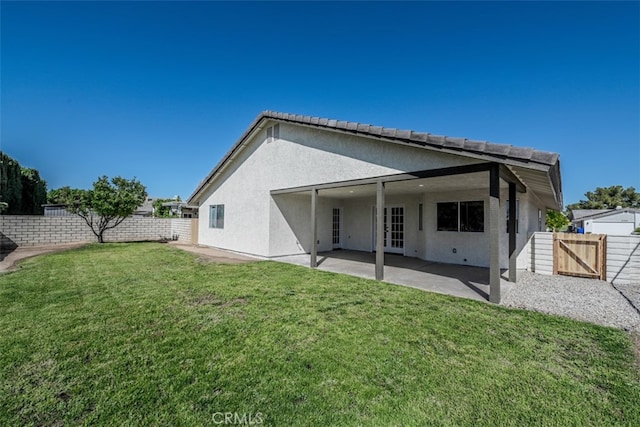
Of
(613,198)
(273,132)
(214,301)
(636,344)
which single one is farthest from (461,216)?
(613,198)

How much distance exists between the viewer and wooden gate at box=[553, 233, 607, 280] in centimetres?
795

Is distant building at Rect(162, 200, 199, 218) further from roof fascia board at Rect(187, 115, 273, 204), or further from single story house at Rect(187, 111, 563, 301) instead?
single story house at Rect(187, 111, 563, 301)

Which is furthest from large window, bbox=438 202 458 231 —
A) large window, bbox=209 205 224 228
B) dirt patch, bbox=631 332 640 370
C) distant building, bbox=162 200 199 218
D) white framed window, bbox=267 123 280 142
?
distant building, bbox=162 200 199 218

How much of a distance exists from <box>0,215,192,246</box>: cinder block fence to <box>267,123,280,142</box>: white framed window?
35.9ft

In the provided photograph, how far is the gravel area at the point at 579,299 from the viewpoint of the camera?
4898 mm

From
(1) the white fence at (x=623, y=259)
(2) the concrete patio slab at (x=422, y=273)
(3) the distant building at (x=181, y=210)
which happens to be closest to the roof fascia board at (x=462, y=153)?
(2) the concrete patio slab at (x=422, y=273)

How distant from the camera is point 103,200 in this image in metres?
15.5

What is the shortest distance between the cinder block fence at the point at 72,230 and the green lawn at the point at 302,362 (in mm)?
12905

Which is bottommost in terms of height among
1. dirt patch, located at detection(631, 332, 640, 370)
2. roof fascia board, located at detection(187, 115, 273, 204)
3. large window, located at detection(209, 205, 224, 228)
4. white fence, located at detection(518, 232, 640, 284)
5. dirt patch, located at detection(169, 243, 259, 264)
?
dirt patch, located at detection(631, 332, 640, 370)

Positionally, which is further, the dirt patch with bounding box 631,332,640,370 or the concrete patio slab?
the concrete patio slab

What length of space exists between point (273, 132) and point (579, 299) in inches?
441

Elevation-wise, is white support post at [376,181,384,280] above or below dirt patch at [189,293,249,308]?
Answer: above

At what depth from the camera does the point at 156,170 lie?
2511cm

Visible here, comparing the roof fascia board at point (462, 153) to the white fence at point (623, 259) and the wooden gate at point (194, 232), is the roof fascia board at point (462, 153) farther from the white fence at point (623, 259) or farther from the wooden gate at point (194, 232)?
the wooden gate at point (194, 232)
